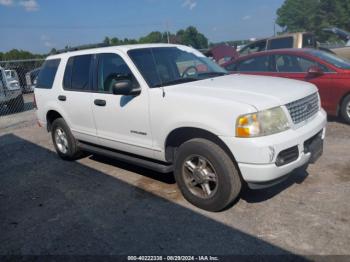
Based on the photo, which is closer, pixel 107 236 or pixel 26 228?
pixel 107 236

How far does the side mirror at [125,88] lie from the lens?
419 centimetres

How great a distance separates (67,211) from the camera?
4395mm

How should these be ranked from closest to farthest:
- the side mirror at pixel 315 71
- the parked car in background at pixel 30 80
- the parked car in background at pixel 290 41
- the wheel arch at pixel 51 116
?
the wheel arch at pixel 51 116 < the side mirror at pixel 315 71 < the parked car in background at pixel 290 41 < the parked car in background at pixel 30 80

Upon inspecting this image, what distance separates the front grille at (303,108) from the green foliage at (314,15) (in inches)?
2681

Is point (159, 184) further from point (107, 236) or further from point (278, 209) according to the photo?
point (278, 209)

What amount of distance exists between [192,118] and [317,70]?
4409 millimetres

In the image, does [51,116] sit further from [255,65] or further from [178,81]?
[255,65]

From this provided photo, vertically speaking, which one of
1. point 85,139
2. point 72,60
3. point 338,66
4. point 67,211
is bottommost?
point 67,211

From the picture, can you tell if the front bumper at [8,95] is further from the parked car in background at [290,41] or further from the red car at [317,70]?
the red car at [317,70]

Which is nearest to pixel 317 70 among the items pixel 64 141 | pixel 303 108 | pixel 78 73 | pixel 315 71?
pixel 315 71

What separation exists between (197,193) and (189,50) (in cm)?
230

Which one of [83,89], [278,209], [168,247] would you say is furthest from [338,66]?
[168,247]

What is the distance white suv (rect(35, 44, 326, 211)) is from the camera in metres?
3.48

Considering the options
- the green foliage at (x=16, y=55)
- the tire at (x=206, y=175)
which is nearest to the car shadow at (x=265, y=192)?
the tire at (x=206, y=175)
